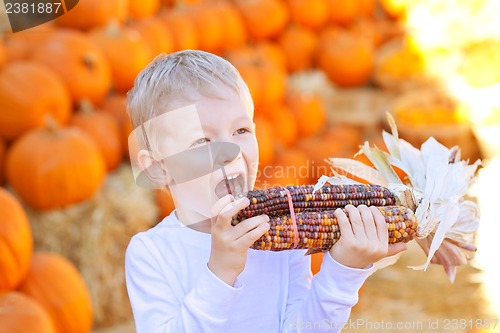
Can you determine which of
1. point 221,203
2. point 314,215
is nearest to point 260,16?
point 314,215

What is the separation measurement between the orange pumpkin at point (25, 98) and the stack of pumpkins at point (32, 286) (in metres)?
0.85

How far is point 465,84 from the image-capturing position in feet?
19.7

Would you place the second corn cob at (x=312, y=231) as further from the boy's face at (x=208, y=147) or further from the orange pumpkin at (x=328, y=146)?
the orange pumpkin at (x=328, y=146)

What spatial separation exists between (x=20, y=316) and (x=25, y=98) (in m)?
Result: 1.53

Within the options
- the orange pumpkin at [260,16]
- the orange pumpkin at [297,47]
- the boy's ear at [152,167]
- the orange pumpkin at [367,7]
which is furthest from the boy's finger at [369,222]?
the orange pumpkin at [367,7]

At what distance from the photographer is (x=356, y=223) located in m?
1.37

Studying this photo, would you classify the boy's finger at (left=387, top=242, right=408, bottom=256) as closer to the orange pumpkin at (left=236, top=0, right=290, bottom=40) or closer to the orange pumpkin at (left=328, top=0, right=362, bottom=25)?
the orange pumpkin at (left=236, top=0, right=290, bottom=40)

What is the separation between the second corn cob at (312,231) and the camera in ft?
4.45

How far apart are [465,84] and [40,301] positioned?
4.33 meters

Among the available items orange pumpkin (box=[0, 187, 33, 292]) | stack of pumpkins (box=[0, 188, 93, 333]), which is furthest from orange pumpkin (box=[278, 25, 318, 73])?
orange pumpkin (box=[0, 187, 33, 292])

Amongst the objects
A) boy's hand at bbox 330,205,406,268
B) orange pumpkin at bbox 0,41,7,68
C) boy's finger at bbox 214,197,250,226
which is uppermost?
orange pumpkin at bbox 0,41,7,68

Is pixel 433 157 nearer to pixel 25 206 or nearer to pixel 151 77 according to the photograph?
pixel 151 77

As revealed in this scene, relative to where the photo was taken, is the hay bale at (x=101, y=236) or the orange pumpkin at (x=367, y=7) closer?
the hay bale at (x=101, y=236)

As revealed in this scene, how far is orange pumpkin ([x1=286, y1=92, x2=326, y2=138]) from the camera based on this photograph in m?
5.55
